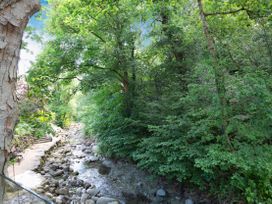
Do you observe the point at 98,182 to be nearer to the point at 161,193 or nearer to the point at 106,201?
the point at 106,201

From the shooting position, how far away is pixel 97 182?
15.9 feet

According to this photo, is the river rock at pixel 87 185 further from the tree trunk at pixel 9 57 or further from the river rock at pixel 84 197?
the tree trunk at pixel 9 57

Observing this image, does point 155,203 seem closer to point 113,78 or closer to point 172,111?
point 172,111

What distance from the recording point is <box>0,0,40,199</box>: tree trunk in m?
0.99

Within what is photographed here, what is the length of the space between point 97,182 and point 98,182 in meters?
0.02

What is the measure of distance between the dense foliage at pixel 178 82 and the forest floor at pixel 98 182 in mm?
408

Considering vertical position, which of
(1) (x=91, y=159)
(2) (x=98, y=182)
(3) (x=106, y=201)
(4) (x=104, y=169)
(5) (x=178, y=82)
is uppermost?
(5) (x=178, y=82)

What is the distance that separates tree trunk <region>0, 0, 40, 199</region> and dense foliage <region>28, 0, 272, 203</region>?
4.45ft

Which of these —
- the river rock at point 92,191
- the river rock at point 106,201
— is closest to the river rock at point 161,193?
the river rock at point 106,201

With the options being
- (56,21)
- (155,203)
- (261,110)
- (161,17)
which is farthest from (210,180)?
(56,21)

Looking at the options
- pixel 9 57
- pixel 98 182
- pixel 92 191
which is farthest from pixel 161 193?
pixel 9 57

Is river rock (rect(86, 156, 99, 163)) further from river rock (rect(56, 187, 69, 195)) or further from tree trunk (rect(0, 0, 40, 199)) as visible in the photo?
tree trunk (rect(0, 0, 40, 199))

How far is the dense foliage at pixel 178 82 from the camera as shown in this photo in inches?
116

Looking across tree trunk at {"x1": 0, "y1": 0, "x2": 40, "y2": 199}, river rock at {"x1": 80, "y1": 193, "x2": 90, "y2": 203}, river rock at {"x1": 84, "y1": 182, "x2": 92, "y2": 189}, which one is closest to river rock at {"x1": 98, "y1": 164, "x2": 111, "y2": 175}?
river rock at {"x1": 84, "y1": 182, "x2": 92, "y2": 189}
